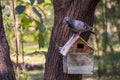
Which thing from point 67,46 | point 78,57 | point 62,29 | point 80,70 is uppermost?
point 62,29

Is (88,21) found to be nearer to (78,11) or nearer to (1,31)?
(78,11)

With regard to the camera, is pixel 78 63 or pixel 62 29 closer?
pixel 78 63

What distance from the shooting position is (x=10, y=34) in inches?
280

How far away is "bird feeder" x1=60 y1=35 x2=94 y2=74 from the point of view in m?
3.67

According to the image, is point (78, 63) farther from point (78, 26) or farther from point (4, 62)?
point (4, 62)

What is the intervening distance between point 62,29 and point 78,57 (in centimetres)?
36

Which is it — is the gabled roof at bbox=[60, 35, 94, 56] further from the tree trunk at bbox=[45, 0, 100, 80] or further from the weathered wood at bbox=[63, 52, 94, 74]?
the tree trunk at bbox=[45, 0, 100, 80]

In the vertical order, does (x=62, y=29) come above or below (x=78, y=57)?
above

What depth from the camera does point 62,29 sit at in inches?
155

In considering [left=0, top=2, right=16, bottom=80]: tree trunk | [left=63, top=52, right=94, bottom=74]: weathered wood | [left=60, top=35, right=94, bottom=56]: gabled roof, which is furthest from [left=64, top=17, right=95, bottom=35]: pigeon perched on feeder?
[left=0, top=2, right=16, bottom=80]: tree trunk

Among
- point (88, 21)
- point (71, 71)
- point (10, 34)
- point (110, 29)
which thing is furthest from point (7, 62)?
point (110, 29)

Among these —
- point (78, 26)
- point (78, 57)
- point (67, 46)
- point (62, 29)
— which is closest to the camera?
point (78, 26)

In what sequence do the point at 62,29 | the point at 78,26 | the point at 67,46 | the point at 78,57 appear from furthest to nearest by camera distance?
the point at 62,29 < the point at 78,57 < the point at 67,46 < the point at 78,26

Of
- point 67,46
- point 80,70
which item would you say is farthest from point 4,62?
point 80,70
